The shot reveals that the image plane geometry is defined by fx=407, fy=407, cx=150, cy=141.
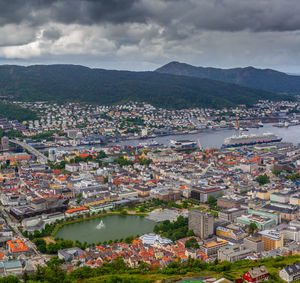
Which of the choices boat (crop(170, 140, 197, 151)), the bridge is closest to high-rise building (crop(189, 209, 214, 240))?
the bridge

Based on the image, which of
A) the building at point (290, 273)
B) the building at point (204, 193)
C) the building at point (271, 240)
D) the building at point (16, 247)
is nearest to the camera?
the building at point (290, 273)

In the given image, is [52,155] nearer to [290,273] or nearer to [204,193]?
[204,193]

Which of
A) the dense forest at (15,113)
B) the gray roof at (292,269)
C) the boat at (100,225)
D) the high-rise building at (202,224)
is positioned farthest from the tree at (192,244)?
the dense forest at (15,113)

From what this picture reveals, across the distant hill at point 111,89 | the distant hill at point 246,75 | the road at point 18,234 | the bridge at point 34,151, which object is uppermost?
the distant hill at point 246,75

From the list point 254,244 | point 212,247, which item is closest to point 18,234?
point 212,247

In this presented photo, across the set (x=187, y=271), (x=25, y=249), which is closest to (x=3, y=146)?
(x=25, y=249)

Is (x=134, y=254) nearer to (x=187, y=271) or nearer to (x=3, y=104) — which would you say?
(x=187, y=271)

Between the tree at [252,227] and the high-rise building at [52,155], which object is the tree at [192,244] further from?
the high-rise building at [52,155]

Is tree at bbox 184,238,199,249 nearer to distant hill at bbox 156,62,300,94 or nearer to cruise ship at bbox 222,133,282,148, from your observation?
cruise ship at bbox 222,133,282,148
